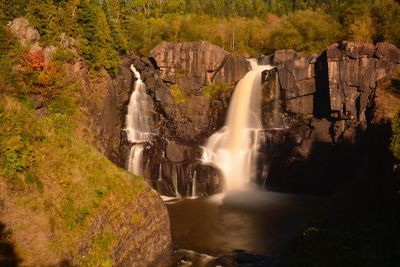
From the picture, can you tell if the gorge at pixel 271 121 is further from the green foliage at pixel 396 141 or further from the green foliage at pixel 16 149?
the green foliage at pixel 16 149

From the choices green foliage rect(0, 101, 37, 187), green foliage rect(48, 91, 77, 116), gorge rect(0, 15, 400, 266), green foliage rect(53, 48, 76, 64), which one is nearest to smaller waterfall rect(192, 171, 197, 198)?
gorge rect(0, 15, 400, 266)

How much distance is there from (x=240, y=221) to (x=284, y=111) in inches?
702

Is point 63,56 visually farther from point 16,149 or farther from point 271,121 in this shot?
point 16,149

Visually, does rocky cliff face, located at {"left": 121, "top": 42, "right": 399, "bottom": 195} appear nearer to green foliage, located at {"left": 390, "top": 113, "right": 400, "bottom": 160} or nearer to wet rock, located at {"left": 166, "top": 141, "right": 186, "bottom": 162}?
wet rock, located at {"left": 166, "top": 141, "right": 186, "bottom": 162}

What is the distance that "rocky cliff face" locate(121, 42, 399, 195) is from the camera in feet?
113

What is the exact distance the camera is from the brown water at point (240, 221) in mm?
22016

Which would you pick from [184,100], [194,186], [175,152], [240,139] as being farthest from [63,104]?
[240,139]

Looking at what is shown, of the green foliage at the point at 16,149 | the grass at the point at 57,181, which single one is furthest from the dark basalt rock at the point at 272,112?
the green foliage at the point at 16,149

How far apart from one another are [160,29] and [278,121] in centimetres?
3135

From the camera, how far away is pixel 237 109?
4184 centimetres

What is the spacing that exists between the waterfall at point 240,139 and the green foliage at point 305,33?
1504 centimetres

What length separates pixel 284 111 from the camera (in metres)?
40.4

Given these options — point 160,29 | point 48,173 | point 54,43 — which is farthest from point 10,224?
point 160,29

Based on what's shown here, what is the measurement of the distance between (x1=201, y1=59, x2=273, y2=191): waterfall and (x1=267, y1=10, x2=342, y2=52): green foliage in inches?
592
